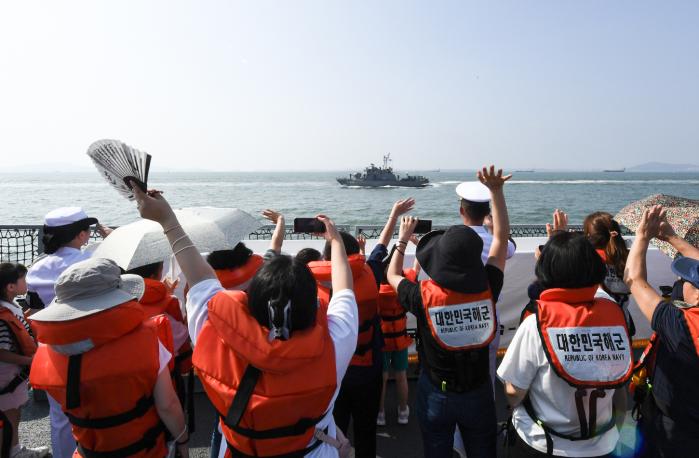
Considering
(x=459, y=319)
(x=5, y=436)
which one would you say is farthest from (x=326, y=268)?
(x=5, y=436)

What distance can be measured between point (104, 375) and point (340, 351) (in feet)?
3.11

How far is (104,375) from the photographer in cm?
162

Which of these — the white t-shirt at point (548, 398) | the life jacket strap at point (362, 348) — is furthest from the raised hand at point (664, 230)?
the life jacket strap at point (362, 348)

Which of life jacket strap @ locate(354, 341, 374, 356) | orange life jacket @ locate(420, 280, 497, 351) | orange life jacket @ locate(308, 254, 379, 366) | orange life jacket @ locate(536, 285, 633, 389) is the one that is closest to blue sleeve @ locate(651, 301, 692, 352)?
orange life jacket @ locate(536, 285, 633, 389)

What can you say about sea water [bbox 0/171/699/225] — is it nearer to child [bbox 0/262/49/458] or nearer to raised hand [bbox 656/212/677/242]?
child [bbox 0/262/49/458]

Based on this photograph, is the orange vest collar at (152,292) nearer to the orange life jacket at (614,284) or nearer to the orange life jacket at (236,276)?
the orange life jacket at (236,276)

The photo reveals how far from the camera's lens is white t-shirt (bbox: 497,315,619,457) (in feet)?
6.35

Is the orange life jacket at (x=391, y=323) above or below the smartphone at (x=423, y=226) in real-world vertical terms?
below

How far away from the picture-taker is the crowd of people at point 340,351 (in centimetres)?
140

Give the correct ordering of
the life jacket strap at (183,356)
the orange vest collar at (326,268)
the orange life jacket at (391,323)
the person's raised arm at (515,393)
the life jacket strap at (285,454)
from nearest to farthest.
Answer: the life jacket strap at (285,454)
the person's raised arm at (515,393)
the orange vest collar at (326,268)
the life jacket strap at (183,356)
the orange life jacket at (391,323)

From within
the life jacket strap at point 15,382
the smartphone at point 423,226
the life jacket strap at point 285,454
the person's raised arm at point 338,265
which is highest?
the smartphone at point 423,226

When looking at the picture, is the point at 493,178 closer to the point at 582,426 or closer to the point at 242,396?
the point at 582,426

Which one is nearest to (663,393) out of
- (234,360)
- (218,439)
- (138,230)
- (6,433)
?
(234,360)

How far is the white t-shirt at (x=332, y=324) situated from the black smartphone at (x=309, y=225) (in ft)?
2.38
